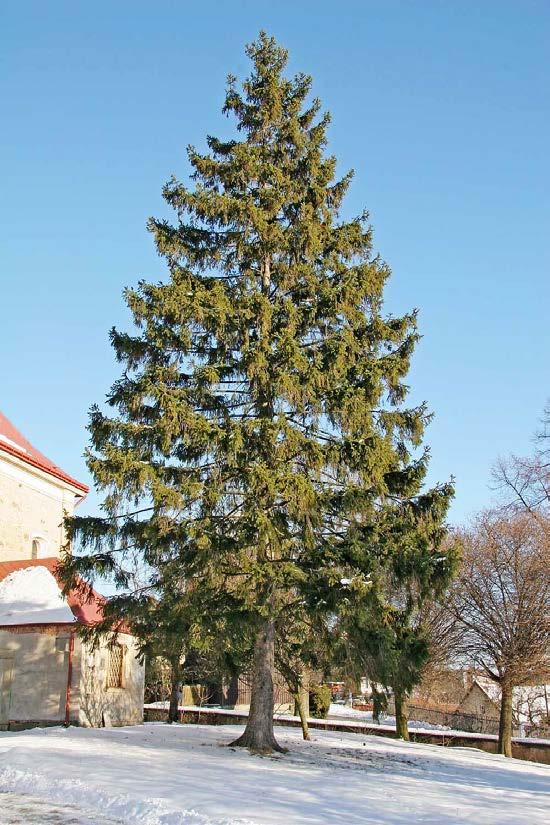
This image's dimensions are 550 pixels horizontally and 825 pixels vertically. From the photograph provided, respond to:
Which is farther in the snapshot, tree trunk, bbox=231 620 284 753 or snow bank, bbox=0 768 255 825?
tree trunk, bbox=231 620 284 753

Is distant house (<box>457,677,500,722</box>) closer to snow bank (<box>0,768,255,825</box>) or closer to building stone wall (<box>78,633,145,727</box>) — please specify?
building stone wall (<box>78,633,145,727</box>)

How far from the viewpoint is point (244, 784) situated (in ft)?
35.6

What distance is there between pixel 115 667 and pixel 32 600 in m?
3.13

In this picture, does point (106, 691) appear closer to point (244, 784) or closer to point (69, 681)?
point (69, 681)

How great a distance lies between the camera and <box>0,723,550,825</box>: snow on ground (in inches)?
354

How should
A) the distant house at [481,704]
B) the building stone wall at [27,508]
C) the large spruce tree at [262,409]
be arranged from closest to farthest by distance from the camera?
1. the large spruce tree at [262,409]
2. the building stone wall at [27,508]
3. the distant house at [481,704]

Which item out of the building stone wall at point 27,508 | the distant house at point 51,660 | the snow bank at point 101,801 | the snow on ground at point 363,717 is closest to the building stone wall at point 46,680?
the distant house at point 51,660

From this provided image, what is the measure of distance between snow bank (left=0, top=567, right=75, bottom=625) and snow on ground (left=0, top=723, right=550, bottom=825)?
3.51 m

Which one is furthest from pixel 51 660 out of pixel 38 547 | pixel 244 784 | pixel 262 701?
pixel 244 784

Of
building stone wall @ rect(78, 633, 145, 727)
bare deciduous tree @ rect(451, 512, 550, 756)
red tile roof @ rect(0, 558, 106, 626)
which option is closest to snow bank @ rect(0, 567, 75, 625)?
red tile roof @ rect(0, 558, 106, 626)

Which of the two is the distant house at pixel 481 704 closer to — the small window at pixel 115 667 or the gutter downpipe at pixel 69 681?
the small window at pixel 115 667

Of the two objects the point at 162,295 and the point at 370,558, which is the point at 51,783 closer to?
the point at 370,558

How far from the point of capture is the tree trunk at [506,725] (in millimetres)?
26578

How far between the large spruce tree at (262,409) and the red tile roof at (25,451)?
11363 millimetres
